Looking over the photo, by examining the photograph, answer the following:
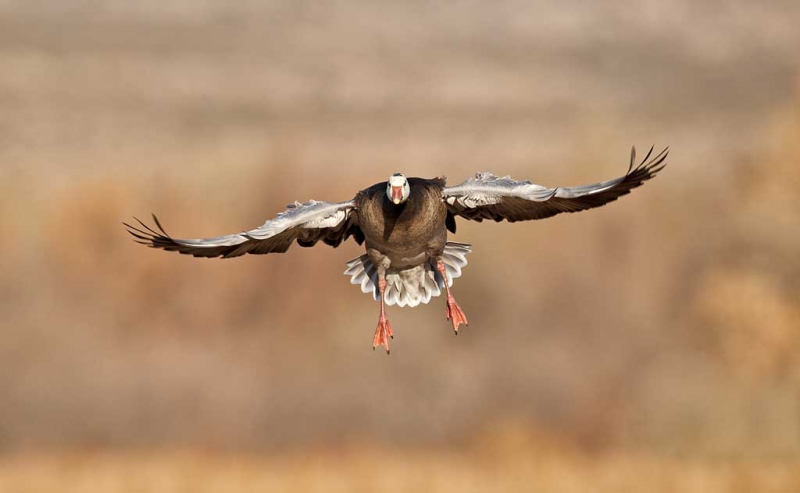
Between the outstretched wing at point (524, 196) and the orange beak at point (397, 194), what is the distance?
1.98 ft

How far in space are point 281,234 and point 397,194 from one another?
3.90ft

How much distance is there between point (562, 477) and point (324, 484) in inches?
155

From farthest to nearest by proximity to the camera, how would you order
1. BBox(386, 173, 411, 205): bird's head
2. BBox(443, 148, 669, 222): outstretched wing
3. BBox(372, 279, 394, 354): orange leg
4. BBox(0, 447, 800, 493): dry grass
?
BBox(0, 447, 800, 493): dry grass → BBox(372, 279, 394, 354): orange leg → BBox(386, 173, 411, 205): bird's head → BBox(443, 148, 669, 222): outstretched wing

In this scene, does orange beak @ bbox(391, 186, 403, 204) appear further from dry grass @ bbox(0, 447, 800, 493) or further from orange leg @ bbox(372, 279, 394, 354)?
dry grass @ bbox(0, 447, 800, 493)

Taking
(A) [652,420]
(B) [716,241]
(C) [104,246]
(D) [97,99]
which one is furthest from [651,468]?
(D) [97,99]

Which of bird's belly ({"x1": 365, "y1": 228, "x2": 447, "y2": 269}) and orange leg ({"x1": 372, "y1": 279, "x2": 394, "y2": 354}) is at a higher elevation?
bird's belly ({"x1": 365, "y1": 228, "x2": 447, "y2": 269})

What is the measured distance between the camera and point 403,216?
30.2ft

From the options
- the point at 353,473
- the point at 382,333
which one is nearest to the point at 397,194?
the point at 382,333

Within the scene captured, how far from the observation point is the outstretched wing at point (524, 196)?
28.5ft

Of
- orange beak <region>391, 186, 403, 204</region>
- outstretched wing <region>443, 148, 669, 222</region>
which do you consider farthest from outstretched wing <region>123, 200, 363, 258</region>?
outstretched wing <region>443, 148, 669, 222</region>

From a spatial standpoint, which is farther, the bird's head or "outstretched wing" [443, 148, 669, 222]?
the bird's head

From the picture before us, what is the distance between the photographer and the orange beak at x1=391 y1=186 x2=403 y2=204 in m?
8.85

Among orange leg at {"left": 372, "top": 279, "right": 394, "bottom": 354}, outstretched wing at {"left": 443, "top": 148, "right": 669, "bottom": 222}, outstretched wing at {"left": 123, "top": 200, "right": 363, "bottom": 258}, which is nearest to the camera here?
outstretched wing at {"left": 443, "top": 148, "right": 669, "bottom": 222}

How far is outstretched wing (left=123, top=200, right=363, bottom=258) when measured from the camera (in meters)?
9.11
